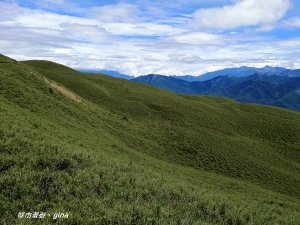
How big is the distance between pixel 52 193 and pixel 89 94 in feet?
222

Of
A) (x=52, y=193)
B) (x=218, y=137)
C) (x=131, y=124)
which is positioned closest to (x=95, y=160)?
(x=52, y=193)

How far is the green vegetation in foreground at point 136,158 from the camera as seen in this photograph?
1541cm

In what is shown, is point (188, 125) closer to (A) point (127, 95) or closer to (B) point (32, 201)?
(A) point (127, 95)

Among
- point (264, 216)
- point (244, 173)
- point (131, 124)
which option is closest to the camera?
point (264, 216)

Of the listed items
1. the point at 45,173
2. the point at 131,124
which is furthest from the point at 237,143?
the point at 45,173

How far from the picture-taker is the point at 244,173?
4988 centimetres

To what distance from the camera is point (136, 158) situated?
38000mm

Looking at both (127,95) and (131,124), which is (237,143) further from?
(127,95)

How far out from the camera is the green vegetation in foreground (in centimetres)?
1541

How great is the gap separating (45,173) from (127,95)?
243ft

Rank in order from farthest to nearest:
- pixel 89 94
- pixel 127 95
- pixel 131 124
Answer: pixel 127 95 → pixel 89 94 → pixel 131 124

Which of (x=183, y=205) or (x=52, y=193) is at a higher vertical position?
(x=52, y=193)

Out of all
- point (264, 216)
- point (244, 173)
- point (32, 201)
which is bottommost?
point (244, 173)

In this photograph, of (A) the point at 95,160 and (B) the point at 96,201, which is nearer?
(B) the point at 96,201
